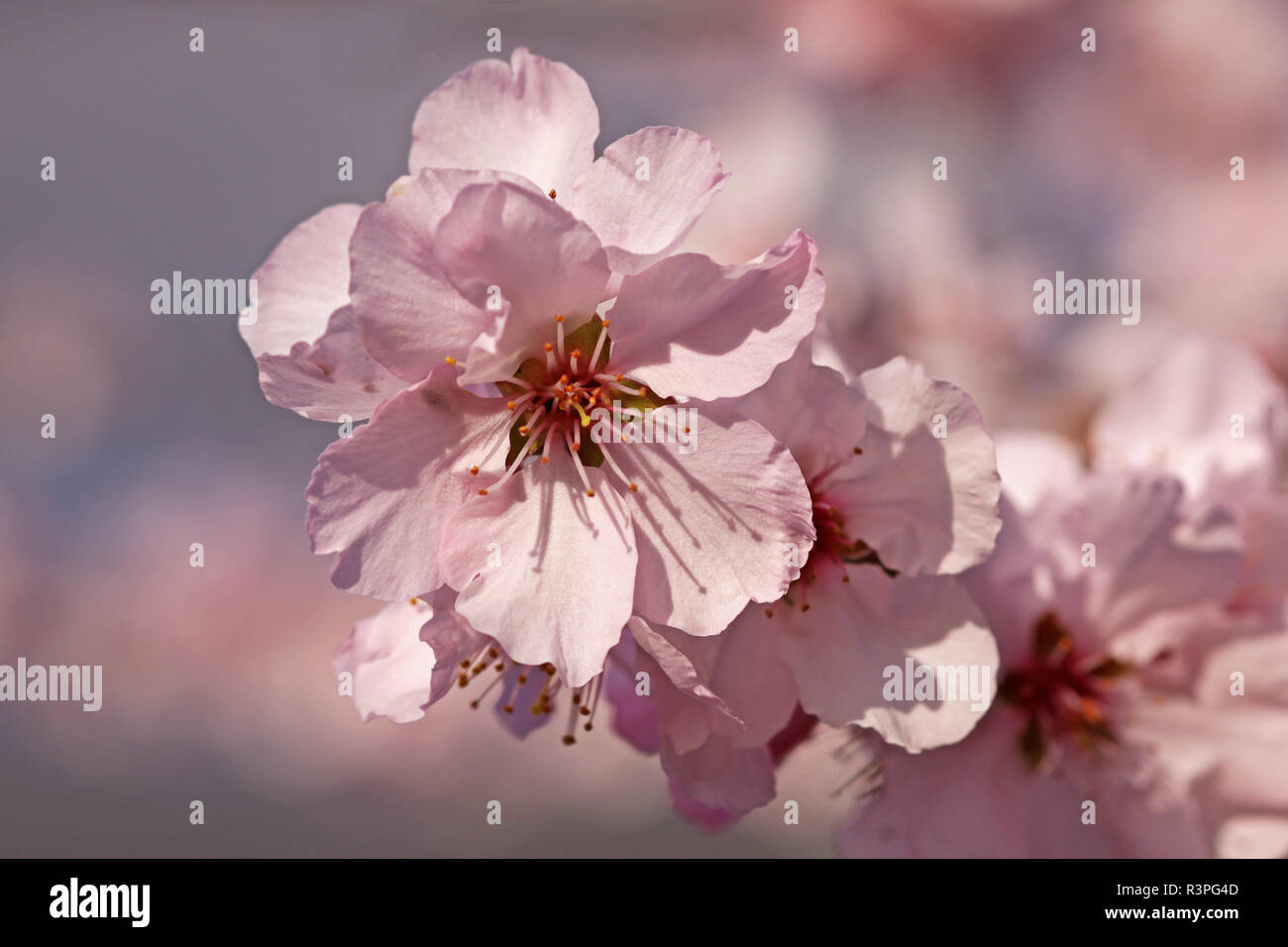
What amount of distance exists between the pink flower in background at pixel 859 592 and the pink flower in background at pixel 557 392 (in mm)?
66

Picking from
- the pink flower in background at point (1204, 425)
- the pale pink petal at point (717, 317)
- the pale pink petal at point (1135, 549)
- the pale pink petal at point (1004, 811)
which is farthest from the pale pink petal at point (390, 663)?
the pink flower in background at point (1204, 425)

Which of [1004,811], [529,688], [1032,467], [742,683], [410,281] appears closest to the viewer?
[410,281]

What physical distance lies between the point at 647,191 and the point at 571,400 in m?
0.14

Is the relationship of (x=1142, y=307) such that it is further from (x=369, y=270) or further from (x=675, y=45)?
(x=369, y=270)

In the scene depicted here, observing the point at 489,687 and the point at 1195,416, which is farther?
the point at 1195,416

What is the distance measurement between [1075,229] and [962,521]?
5.87 ft

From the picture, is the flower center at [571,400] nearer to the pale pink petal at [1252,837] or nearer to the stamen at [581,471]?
the stamen at [581,471]

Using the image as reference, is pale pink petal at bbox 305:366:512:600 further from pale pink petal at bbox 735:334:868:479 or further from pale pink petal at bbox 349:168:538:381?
pale pink petal at bbox 735:334:868:479

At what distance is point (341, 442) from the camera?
0.57 meters

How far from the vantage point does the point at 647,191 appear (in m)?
0.58

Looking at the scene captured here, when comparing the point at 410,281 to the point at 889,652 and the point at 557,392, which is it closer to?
the point at 557,392

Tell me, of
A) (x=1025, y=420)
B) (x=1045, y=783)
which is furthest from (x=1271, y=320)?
(x=1045, y=783)

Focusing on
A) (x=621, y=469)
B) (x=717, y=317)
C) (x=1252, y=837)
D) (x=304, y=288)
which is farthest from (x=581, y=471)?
(x=1252, y=837)

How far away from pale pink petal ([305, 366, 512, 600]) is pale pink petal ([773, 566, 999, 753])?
0.24m
